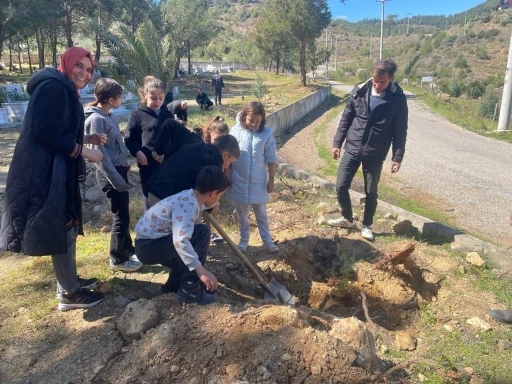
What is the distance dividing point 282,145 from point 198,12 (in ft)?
93.4

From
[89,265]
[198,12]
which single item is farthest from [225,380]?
[198,12]

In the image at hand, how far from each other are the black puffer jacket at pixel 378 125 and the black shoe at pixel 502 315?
1705 millimetres

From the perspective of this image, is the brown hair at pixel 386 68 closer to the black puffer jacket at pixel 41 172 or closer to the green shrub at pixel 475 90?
the black puffer jacket at pixel 41 172

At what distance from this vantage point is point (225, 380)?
6.88ft

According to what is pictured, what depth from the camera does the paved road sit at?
618 cm

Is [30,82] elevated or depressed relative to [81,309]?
elevated

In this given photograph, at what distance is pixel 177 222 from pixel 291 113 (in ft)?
45.7

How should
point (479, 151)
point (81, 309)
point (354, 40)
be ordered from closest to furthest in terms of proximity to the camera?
1. point (81, 309)
2. point (479, 151)
3. point (354, 40)

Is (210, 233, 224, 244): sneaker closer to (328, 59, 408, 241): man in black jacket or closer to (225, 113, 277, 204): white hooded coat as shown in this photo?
(225, 113, 277, 204): white hooded coat

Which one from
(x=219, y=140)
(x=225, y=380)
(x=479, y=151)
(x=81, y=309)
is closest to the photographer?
(x=225, y=380)

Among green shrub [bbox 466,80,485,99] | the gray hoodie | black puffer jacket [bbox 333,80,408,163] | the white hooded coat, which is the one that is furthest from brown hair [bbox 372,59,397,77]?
green shrub [bbox 466,80,485,99]

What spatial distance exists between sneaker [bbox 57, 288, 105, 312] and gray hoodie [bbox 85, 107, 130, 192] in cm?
78

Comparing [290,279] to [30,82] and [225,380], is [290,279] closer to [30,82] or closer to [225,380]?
[225,380]

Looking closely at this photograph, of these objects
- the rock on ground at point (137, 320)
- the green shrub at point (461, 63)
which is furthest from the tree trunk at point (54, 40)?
the green shrub at point (461, 63)
